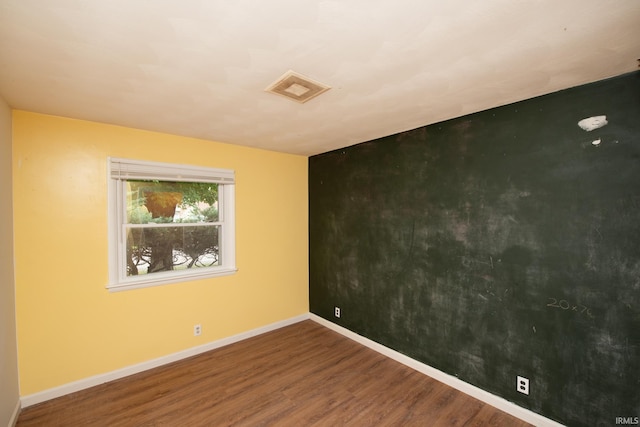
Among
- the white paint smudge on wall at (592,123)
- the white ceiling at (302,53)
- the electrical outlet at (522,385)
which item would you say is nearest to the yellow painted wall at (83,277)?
the white ceiling at (302,53)

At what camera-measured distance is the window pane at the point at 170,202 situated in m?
2.76

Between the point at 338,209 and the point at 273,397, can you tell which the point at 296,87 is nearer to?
the point at 338,209

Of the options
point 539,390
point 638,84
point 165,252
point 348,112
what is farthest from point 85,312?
point 638,84

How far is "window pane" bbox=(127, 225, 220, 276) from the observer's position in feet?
9.14

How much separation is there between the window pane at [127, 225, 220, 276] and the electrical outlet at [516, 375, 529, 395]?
10.6 feet

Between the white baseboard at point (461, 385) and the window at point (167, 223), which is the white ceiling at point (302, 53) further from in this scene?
the white baseboard at point (461, 385)

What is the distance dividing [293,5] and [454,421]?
2.92 meters

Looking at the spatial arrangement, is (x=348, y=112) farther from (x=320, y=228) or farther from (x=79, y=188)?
(x=79, y=188)

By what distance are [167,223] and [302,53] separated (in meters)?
2.43

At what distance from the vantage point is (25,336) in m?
2.20

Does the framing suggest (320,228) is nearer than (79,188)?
No

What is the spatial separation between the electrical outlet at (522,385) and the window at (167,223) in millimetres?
3034

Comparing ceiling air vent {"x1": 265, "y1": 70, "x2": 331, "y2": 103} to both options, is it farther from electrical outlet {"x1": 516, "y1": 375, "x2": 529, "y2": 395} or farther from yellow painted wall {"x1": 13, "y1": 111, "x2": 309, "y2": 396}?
electrical outlet {"x1": 516, "y1": 375, "x2": 529, "y2": 395}

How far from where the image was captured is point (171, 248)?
301 centimetres
